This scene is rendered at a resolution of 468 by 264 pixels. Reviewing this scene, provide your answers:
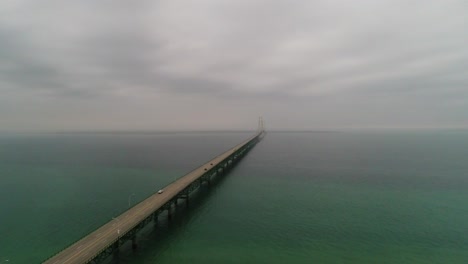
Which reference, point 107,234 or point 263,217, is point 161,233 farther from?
point 263,217

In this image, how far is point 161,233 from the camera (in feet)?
168

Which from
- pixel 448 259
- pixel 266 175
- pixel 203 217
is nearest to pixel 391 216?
pixel 448 259

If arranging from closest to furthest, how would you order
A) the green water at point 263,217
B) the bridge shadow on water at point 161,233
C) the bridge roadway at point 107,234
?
the bridge roadway at point 107,234, the bridge shadow on water at point 161,233, the green water at point 263,217

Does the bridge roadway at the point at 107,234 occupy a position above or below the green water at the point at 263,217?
above

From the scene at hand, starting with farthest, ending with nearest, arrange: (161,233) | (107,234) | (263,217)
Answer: (263,217), (161,233), (107,234)

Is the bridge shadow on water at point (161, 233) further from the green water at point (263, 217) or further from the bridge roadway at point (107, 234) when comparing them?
the bridge roadway at point (107, 234)

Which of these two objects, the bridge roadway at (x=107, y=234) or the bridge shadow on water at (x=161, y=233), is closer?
the bridge roadway at (x=107, y=234)

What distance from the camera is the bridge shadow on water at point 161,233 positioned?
4191cm

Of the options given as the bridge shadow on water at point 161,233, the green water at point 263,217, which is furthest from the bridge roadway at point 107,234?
the green water at point 263,217

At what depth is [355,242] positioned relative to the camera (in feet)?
152

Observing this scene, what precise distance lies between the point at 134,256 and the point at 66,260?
10.6 m

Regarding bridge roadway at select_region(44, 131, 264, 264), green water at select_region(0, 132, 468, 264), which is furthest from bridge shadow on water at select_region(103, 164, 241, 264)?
bridge roadway at select_region(44, 131, 264, 264)

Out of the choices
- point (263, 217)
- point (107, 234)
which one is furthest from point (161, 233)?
point (263, 217)

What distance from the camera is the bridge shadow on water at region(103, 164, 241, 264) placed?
4191 centimetres
